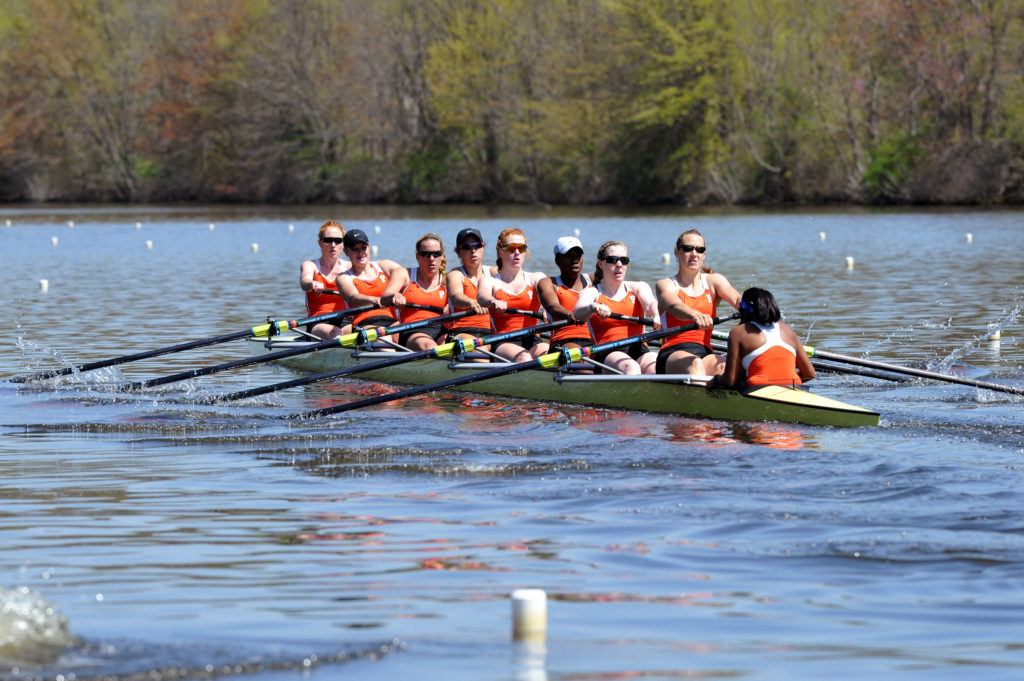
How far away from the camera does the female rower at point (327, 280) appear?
1465 centimetres

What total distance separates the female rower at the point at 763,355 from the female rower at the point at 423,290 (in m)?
4.08

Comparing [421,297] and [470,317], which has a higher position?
[421,297]

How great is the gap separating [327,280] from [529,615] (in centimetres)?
992

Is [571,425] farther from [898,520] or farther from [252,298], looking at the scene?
[252,298]

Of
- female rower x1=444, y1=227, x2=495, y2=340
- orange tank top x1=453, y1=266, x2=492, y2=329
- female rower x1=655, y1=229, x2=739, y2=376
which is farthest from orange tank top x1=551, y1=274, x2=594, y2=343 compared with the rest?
orange tank top x1=453, y1=266, x2=492, y2=329

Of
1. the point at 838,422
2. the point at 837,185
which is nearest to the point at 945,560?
the point at 838,422

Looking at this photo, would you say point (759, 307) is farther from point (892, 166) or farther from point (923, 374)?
point (892, 166)

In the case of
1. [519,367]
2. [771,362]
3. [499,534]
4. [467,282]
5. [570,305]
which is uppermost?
[467,282]

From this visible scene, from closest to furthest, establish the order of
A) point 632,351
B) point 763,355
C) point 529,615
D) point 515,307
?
point 529,615 < point 763,355 < point 632,351 < point 515,307

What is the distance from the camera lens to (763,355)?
10.1 m

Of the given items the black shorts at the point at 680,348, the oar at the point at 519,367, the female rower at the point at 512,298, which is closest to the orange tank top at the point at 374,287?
the female rower at the point at 512,298

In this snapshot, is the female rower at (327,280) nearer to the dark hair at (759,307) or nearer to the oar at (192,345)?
the oar at (192,345)

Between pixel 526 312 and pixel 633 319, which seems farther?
pixel 526 312

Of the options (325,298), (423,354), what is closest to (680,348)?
(423,354)
